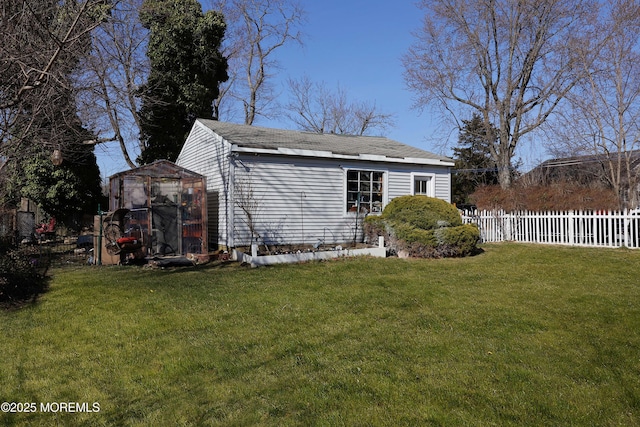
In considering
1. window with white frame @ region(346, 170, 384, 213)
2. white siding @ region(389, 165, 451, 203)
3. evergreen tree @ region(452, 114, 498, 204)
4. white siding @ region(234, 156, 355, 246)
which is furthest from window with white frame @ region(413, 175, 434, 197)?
evergreen tree @ region(452, 114, 498, 204)

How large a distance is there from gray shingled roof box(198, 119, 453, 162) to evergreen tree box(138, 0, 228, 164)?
477 centimetres

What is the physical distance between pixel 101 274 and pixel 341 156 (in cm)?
747

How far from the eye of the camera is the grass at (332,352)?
3.22m

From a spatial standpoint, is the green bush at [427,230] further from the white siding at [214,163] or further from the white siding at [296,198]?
the white siding at [214,163]

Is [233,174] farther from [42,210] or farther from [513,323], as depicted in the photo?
[42,210]

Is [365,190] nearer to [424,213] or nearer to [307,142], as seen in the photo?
[307,142]

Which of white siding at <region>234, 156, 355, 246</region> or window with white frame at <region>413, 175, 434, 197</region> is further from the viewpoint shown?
window with white frame at <region>413, 175, 434, 197</region>

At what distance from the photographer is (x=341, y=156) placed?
524 inches

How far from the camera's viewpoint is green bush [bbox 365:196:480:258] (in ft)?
36.6

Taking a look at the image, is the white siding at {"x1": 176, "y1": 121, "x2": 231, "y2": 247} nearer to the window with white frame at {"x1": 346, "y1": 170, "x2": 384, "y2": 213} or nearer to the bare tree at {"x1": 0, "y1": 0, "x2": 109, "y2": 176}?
the window with white frame at {"x1": 346, "y1": 170, "x2": 384, "y2": 213}

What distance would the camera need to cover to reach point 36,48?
677 cm

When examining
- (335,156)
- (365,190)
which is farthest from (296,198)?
(365,190)

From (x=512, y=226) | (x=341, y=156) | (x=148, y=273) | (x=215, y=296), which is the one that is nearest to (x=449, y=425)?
(x=215, y=296)

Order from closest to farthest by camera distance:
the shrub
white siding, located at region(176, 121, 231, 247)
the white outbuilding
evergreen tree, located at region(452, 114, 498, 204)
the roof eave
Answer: the shrub, the roof eave, the white outbuilding, white siding, located at region(176, 121, 231, 247), evergreen tree, located at region(452, 114, 498, 204)
